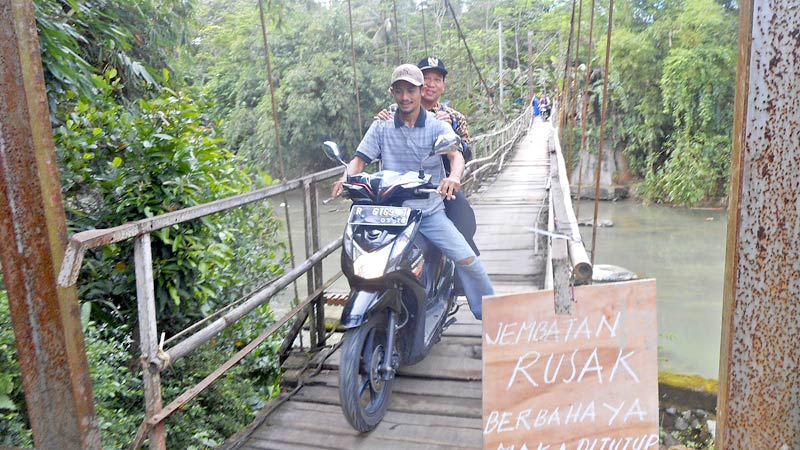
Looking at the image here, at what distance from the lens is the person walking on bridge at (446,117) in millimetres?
2965

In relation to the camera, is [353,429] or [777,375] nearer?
[777,375]

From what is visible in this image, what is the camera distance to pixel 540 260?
15.4 ft

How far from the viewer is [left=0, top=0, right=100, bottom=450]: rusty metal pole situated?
1533mm

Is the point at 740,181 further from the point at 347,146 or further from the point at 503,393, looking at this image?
the point at 347,146

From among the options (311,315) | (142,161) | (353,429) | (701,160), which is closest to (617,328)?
(353,429)

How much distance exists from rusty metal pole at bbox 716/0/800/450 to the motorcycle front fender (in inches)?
49.3

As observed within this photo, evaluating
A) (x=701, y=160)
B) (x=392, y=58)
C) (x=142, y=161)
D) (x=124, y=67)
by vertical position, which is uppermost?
(x=392, y=58)

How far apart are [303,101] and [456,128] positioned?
14.5 meters

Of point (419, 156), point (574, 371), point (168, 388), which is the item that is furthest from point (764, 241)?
point (168, 388)

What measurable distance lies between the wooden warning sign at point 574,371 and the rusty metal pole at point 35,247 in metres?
1.09

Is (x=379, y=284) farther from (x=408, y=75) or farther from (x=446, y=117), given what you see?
(x=446, y=117)

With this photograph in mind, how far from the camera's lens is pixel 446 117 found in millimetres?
3492

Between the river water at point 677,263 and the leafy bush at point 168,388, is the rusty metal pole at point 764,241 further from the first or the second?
the river water at point 677,263

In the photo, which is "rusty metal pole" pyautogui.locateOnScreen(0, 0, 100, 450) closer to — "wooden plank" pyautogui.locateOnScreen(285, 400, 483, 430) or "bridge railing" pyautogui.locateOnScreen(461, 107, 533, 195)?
"wooden plank" pyautogui.locateOnScreen(285, 400, 483, 430)
